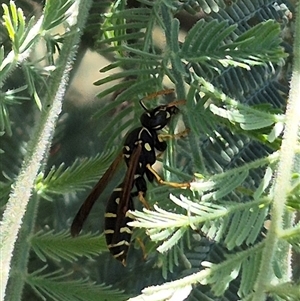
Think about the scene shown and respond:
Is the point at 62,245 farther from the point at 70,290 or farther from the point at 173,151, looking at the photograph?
the point at 173,151

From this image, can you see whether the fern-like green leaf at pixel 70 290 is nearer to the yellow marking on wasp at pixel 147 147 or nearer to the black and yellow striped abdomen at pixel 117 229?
the black and yellow striped abdomen at pixel 117 229

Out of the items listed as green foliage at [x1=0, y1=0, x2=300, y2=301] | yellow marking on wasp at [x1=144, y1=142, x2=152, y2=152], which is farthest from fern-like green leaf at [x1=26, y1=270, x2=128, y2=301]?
yellow marking on wasp at [x1=144, y1=142, x2=152, y2=152]

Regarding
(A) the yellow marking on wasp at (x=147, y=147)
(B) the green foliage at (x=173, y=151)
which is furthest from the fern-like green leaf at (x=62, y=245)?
(A) the yellow marking on wasp at (x=147, y=147)

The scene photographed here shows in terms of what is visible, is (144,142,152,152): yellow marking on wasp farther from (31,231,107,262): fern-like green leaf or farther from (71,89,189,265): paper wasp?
(31,231,107,262): fern-like green leaf

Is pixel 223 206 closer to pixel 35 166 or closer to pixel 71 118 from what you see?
pixel 35 166

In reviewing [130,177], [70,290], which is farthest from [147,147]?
[70,290]
